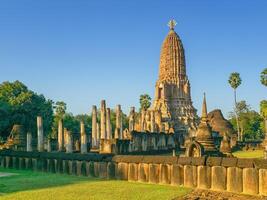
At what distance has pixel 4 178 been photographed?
14.8 metres

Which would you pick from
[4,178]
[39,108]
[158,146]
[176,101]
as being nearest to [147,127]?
[176,101]

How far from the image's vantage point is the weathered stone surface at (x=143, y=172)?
13.5m

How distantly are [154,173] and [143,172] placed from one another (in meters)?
0.49

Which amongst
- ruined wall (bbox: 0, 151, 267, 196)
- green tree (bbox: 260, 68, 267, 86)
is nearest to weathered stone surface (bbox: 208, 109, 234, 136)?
green tree (bbox: 260, 68, 267, 86)

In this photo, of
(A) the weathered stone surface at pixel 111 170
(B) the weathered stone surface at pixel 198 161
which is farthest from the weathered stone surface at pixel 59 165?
(B) the weathered stone surface at pixel 198 161

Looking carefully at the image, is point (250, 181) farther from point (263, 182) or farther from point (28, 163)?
point (28, 163)

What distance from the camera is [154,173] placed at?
43.4ft

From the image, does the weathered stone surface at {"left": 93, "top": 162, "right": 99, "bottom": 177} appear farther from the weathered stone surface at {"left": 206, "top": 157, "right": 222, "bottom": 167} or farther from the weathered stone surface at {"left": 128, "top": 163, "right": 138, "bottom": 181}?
the weathered stone surface at {"left": 206, "top": 157, "right": 222, "bottom": 167}

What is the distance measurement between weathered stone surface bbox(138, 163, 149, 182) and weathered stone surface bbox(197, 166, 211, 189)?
211 cm

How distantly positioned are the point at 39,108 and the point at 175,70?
34390 millimetres

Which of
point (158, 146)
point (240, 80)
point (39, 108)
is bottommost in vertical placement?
point (158, 146)

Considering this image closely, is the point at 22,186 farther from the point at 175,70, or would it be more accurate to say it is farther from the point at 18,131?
the point at 175,70

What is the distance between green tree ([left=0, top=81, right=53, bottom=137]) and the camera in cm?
5375

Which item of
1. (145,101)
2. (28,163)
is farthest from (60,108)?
(28,163)
